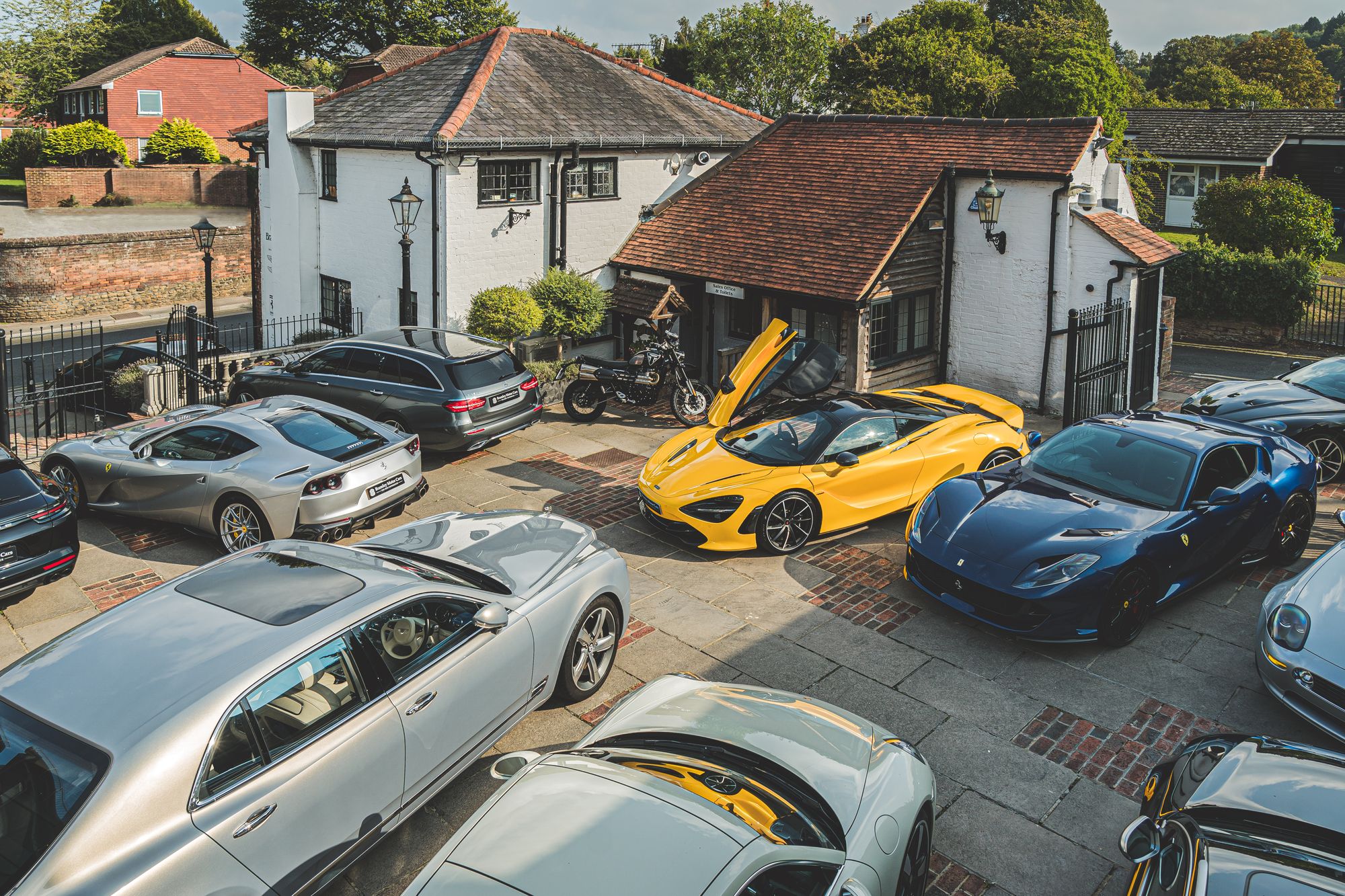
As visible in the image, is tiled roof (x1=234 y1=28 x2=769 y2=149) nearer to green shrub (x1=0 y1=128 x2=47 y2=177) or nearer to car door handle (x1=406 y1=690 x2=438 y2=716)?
car door handle (x1=406 y1=690 x2=438 y2=716)

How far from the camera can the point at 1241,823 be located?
440 cm

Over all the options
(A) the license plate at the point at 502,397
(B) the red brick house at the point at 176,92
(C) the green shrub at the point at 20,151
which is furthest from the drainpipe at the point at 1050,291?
(C) the green shrub at the point at 20,151

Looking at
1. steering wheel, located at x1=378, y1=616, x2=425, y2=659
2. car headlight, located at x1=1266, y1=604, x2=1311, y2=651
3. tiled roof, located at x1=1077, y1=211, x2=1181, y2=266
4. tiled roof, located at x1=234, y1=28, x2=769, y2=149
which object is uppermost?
tiled roof, located at x1=234, y1=28, x2=769, y2=149

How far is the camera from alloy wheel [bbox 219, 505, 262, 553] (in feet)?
32.2

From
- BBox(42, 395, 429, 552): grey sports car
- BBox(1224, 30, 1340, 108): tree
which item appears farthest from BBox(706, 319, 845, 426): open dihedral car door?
BBox(1224, 30, 1340, 108): tree

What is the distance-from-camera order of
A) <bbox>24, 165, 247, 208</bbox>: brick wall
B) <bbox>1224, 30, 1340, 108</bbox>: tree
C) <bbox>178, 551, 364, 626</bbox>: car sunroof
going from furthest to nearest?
<bbox>1224, 30, 1340, 108</bbox>: tree → <bbox>24, 165, 247, 208</bbox>: brick wall → <bbox>178, 551, 364, 626</bbox>: car sunroof

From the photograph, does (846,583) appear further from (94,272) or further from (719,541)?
(94,272)

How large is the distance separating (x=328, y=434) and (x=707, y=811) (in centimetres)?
752

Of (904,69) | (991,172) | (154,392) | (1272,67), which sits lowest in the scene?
(154,392)

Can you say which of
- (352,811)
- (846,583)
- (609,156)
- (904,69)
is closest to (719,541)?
(846,583)

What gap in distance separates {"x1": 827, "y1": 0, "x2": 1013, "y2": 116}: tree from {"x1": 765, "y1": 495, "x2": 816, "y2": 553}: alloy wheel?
81.5ft

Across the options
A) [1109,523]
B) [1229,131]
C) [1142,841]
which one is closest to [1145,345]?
[1109,523]

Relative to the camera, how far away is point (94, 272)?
32.2 metres

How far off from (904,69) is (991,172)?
2119 cm
